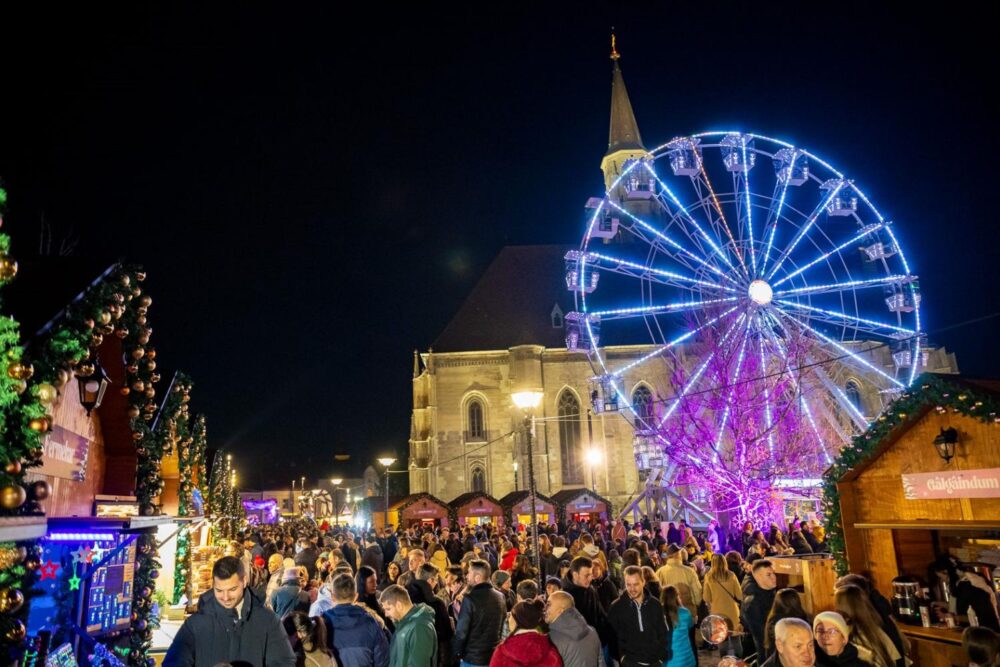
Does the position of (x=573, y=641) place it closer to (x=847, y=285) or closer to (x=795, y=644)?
(x=795, y=644)


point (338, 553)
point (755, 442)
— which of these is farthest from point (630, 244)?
point (338, 553)

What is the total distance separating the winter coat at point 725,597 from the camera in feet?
25.1

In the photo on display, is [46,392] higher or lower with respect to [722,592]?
higher

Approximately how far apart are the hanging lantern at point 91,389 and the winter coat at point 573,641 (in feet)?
16.5

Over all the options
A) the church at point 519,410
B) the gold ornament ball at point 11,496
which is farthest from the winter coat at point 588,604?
the church at point 519,410

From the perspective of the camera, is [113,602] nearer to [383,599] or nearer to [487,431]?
[383,599]

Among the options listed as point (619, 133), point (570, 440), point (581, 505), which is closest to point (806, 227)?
point (581, 505)

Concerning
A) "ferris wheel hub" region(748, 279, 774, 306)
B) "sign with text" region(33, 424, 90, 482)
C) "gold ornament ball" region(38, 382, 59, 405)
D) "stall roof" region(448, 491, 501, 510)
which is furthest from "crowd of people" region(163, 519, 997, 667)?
"stall roof" region(448, 491, 501, 510)

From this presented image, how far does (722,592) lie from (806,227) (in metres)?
16.8

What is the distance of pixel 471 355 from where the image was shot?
120ft

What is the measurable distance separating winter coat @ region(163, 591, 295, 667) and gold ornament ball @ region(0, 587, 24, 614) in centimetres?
179

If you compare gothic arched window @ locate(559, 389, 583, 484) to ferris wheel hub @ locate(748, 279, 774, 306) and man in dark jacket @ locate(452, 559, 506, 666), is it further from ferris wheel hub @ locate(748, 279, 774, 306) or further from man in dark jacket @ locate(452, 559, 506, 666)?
man in dark jacket @ locate(452, 559, 506, 666)

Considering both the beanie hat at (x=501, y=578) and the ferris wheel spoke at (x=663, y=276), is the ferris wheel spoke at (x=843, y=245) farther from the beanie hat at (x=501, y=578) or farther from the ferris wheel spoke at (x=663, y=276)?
the beanie hat at (x=501, y=578)

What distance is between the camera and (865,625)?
462 cm
